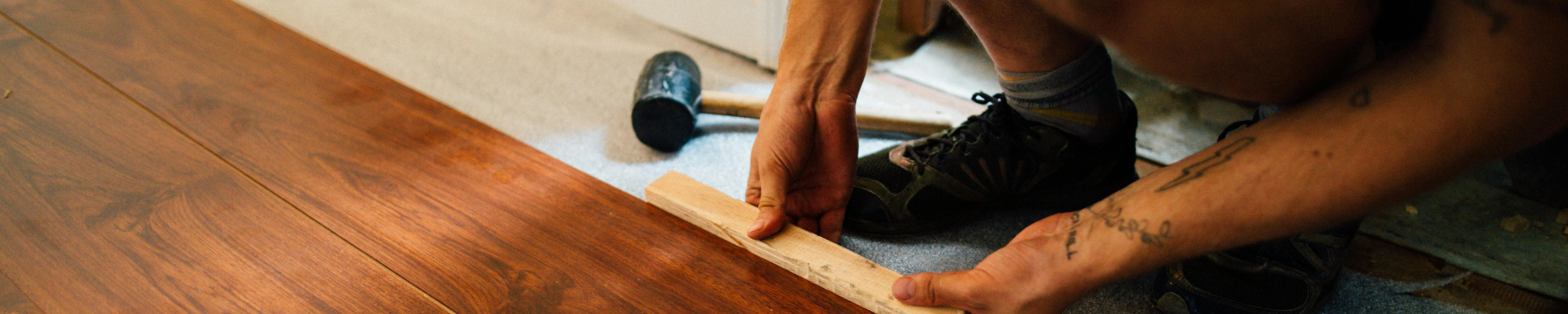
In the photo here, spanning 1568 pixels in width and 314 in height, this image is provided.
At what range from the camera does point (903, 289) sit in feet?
2.81

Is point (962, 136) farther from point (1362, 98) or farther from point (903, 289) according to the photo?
point (1362, 98)

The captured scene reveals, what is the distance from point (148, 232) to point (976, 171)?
3.68 feet

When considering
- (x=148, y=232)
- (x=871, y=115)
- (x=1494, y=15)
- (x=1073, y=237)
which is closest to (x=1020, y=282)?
(x=1073, y=237)

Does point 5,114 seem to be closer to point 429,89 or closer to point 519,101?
point 429,89

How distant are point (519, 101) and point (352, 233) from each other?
66 cm

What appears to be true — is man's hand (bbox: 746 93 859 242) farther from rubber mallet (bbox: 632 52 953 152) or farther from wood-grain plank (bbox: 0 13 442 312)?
wood-grain plank (bbox: 0 13 442 312)

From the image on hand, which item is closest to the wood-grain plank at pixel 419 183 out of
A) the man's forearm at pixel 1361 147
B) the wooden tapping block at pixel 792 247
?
the wooden tapping block at pixel 792 247

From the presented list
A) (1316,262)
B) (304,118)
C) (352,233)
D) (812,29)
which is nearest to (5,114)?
(304,118)

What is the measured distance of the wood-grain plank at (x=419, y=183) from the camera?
92 cm

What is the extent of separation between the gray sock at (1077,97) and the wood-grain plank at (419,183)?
0.43 meters

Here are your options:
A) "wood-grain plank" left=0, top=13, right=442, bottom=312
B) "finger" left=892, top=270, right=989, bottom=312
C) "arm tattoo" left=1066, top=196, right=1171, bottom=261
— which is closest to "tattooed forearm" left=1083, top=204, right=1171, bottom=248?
"arm tattoo" left=1066, top=196, right=1171, bottom=261

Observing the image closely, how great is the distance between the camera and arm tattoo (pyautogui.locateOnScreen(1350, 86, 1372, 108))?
0.66 meters

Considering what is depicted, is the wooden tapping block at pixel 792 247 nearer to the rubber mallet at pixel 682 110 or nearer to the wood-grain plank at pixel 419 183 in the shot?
the wood-grain plank at pixel 419 183

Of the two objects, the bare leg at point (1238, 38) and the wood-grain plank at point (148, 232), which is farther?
the wood-grain plank at point (148, 232)
